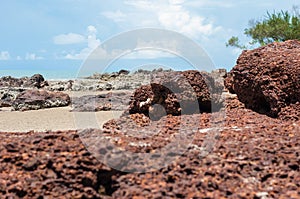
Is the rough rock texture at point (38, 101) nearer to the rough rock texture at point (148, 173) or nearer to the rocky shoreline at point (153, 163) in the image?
the rocky shoreline at point (153, 163)

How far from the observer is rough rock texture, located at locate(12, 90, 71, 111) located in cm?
1367

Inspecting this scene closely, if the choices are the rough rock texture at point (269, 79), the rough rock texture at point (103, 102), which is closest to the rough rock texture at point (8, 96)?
the rough rock texture at point (103, 102)

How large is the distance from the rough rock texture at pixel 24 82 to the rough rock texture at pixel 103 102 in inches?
371

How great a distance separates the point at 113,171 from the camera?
3.34 metres

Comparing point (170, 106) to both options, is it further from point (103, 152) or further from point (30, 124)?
point (30, 124)

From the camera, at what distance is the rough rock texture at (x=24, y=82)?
2120 centimetres

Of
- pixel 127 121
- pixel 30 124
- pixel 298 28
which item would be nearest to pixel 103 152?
pixel 127 121

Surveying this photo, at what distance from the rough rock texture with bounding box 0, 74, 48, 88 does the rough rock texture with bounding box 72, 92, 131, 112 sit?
9.42 metres

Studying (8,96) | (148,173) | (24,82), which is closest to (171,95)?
(148,173)

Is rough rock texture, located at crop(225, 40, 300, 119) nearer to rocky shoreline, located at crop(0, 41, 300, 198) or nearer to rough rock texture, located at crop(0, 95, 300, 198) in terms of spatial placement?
rocky shoreline, located at crop(0, 41, 300, 198)

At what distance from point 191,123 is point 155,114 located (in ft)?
3.46

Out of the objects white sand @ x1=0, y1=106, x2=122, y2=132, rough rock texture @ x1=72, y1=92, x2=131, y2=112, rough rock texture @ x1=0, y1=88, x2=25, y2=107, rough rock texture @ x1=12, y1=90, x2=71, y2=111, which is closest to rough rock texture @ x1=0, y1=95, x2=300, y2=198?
white sand @ x1=0, y1=106, x2=122, y2=132

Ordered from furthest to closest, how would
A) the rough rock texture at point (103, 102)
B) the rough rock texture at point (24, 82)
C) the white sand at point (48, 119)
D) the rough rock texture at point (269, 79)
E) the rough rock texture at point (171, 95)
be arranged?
the rough rock texture at point (24, 82), the rough rock texture at point (103, 102), the white sand at point (48, 119), the rough rock texture at point (171, 95), the rough rock texture at point (269, 79)

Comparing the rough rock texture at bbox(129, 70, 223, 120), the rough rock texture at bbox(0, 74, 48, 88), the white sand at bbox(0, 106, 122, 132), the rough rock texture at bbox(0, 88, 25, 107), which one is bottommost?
the white sand at bbox(0, 106, 122, 132)
